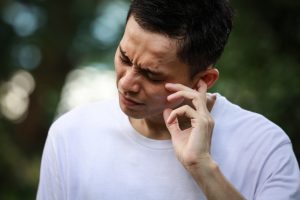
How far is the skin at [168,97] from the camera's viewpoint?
269 centimetres

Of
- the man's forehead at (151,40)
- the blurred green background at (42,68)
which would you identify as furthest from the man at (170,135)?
the blurred green background at (42,68)

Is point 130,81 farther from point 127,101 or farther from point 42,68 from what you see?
point 42,68

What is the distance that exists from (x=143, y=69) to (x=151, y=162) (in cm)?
43

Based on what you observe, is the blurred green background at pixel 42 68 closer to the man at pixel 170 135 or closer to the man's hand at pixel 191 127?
the man at pixel 170 135

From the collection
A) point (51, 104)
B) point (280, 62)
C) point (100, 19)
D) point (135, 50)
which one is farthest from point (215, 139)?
point (100, 19)

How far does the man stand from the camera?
2711 mm

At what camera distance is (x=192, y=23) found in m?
2.77

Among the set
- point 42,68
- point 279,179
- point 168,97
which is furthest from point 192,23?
point 42,68

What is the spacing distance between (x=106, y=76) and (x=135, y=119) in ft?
29.7

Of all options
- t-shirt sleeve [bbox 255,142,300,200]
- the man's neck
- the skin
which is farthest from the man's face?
t-shirt sleeve [bbox 255,142,300,200]

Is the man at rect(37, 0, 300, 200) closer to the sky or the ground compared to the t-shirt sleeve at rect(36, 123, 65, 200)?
closer to the sky

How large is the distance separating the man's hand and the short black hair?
0.13 meters

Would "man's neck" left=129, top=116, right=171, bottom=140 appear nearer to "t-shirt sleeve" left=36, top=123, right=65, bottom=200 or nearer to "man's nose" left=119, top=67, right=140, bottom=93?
"man's nose" left=119, top=67, right=140, bottom=93

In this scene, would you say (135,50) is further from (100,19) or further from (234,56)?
(100,19)
